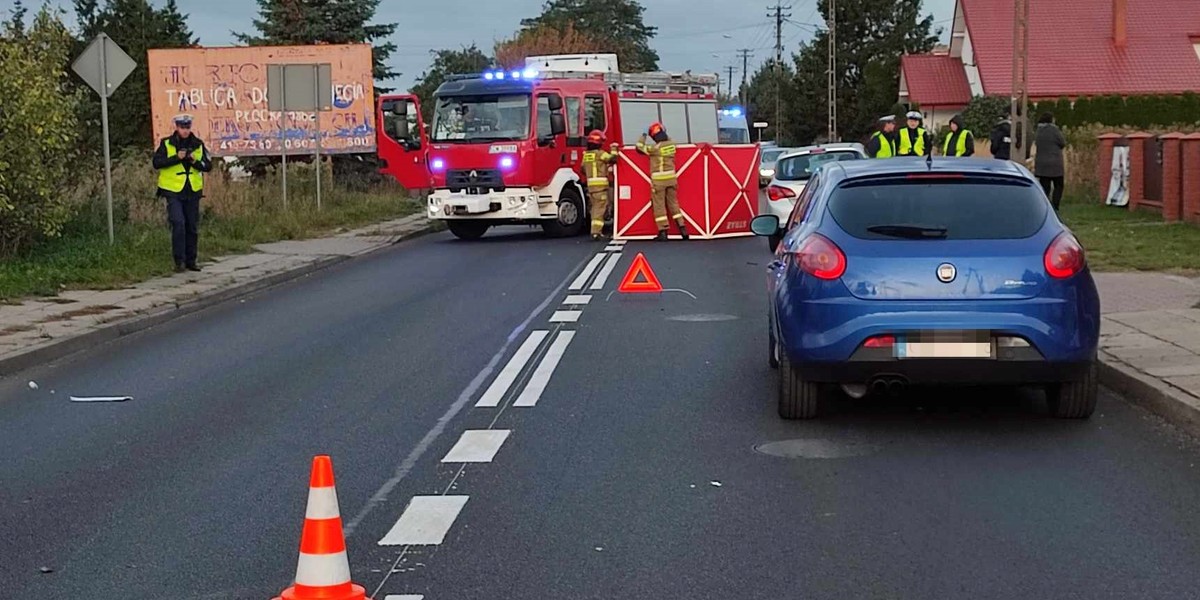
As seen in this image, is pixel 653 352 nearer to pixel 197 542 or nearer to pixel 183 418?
pixel 183 418

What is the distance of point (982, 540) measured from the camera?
6066 millimetres

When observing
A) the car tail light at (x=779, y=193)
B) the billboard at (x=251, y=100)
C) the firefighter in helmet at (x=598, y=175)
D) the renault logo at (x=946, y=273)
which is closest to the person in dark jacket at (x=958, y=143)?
the car tail light at (x=779, y=193)

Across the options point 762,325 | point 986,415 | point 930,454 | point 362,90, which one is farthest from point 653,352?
point 362,90

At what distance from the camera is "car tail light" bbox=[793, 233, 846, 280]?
818cm

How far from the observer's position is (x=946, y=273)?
8023 mm

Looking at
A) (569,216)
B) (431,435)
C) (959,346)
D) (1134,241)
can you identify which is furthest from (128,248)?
(959,346)

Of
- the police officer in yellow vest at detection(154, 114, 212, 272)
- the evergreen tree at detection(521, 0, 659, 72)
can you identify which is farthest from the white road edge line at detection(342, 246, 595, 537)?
the evergreen tree at detection(521, 0, 659, 72)

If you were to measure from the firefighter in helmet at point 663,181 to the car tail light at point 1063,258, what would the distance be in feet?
47.8

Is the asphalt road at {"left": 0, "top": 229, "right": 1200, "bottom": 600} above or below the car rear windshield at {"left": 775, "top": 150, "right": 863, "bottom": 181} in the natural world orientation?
below

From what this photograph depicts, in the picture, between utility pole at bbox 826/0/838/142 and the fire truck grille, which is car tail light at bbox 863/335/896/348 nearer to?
the fire truck grille

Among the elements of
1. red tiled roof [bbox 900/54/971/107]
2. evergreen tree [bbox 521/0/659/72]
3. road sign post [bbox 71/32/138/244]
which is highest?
evergreen tree [bbox 521/0/659/72]

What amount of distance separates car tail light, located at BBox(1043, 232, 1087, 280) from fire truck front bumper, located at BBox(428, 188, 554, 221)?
1649 centimetres

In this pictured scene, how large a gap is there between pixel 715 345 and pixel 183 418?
4.42 metres

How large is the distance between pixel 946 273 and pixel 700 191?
16.0 metres
